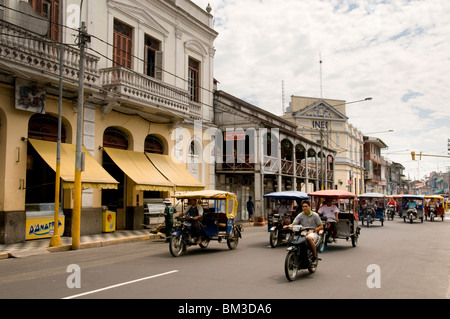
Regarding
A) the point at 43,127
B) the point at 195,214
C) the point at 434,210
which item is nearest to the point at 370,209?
the point at 434,210

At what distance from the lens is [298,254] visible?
8.48 metres

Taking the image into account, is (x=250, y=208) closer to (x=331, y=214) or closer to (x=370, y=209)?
(x=370, y=209)

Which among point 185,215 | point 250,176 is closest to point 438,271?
point 185,215

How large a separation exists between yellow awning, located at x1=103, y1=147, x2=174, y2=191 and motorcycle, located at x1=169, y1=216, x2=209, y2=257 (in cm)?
587

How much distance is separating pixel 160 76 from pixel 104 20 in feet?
14.4

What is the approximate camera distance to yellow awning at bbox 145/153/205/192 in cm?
2017

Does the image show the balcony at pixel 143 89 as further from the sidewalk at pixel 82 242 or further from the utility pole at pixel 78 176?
the sidewalk at pixel 82 242

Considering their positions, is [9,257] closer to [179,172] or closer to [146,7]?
[179,172]

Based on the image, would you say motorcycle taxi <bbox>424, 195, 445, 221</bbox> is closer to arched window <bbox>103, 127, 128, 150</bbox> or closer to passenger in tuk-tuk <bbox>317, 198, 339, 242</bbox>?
passenger in tuk-tuk <bbox>317, 198, 339, 242</bbox>

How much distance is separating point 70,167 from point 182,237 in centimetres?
598

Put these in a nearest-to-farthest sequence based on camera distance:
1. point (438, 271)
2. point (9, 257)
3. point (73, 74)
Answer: point (438, 271) → point (9, 257) → point (73, 74)

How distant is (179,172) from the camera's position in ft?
70.6

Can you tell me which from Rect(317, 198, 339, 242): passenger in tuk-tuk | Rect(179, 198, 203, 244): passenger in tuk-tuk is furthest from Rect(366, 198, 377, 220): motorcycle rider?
Rect(179, 198, 203, 244): passenger in tuk-tuk

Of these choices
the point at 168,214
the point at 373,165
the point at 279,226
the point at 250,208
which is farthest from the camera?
the point at 373,165
